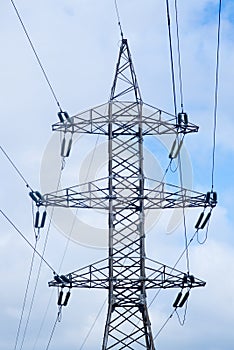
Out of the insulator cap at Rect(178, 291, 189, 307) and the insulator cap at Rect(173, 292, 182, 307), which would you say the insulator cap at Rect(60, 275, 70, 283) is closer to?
the insulator cap at Rect(173, 292, 182, 307)

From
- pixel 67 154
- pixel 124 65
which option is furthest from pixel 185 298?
pixel 124 65

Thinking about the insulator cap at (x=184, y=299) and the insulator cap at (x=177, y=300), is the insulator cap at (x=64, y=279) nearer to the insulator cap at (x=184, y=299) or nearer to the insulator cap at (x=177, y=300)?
the insulator cap at (x=177, y=300)

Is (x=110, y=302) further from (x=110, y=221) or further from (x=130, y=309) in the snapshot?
(x=110, y=221)

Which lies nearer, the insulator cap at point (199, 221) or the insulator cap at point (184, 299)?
the insulator cap at point (184, 299)

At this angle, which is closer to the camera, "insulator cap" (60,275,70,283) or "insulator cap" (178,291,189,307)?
"insulator cap" (60,275,70,283)

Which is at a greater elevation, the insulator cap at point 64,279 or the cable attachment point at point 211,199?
the cable attachment point at point 211,199

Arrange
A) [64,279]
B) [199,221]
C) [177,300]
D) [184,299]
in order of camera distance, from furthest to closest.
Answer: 1. [199,221]
2. [177,300]
3. [184,299]
4. [64,279]

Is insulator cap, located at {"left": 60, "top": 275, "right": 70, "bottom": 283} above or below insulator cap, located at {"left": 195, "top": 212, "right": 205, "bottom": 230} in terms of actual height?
below

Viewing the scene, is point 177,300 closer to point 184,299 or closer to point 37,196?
point 184,299

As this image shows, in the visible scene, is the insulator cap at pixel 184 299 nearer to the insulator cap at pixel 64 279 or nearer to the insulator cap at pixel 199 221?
the insulator cap at pixel 199 221

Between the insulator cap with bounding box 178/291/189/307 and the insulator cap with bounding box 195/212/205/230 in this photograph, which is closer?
the insulator cap with bounding box 178/291/189/307

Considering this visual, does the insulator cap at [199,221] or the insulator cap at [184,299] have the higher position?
the insulator cap at [199,221]

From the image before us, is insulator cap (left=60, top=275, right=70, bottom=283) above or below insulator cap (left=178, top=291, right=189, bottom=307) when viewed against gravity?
below

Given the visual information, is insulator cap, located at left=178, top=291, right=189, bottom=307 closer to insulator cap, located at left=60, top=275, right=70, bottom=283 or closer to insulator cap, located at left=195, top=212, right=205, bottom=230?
insulator cap, located at left=195, top=212, right=205, bottom=230
